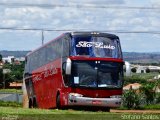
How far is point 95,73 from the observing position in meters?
25.2

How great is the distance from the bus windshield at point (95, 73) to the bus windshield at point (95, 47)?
0.48 meters

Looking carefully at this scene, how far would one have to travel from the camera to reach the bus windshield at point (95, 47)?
2518 centimetres

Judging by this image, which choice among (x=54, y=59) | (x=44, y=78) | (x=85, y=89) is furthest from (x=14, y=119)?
(x=44, y=78)

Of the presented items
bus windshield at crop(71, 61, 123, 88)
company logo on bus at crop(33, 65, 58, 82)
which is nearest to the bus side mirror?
bus windshield at crop(71, 61, 123, 88)

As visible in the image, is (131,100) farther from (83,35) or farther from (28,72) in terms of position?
(83,35)

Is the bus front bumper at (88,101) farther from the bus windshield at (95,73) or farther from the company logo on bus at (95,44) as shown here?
the company logo on bus at (95,44)

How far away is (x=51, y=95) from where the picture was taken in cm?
2823

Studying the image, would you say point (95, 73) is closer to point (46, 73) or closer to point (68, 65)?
point (68, 65)

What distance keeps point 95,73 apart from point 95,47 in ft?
4.26

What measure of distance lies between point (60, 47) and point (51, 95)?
3105mm

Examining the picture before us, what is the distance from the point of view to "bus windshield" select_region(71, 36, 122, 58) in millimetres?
25181

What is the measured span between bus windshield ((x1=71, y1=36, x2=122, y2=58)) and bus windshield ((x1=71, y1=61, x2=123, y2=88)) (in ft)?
1.58

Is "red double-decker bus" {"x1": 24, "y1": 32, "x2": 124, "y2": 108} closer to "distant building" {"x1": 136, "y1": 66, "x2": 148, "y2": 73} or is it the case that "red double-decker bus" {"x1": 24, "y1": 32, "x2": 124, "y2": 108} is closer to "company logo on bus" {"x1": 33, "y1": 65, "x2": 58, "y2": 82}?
"company logo on bus" {"x1": 33, "y1": 65, "x2": 58, "y2": 82}

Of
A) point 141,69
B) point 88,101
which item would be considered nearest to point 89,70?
point 88,101
